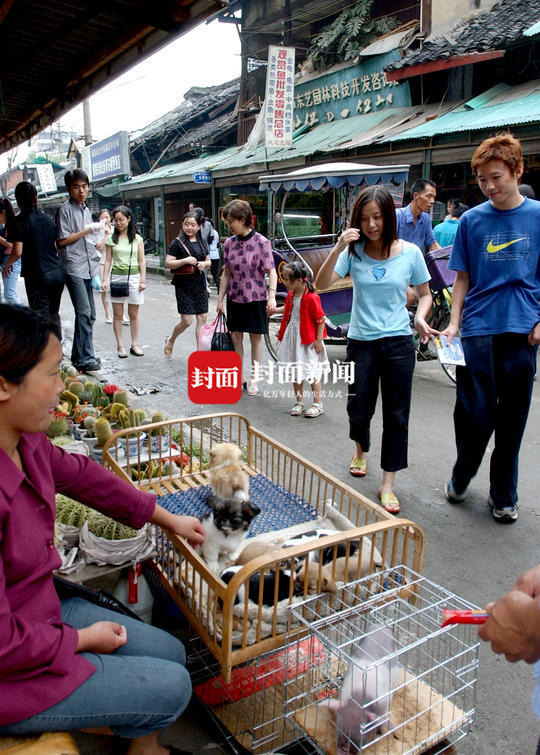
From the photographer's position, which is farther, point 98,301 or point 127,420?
point 98,301

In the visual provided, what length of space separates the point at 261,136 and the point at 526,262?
13916 mm

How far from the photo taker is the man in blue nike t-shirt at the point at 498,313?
10.7 feet

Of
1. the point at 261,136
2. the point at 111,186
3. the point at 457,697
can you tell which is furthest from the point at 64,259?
the point at 111,186

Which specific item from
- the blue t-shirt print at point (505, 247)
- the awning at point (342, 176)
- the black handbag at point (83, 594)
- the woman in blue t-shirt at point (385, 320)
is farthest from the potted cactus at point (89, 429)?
the awning at point (342, 176)

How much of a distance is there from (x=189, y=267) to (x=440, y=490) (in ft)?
14.2

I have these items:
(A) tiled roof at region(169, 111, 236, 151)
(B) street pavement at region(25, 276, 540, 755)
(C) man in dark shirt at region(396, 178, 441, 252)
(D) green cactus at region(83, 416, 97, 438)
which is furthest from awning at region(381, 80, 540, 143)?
(A) tiled roof at region(169, 111, 236, 151)

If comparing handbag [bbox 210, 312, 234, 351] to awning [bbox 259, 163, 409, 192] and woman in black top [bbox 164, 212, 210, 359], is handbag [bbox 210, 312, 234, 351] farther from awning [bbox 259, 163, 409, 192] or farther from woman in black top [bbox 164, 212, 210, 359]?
awning [bbox 259, 163, 409, 192]

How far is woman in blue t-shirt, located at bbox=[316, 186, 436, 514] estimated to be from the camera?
11.7 feet

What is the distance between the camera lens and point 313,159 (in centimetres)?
1256

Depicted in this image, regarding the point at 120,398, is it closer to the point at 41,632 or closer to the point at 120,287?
the point at 41,632

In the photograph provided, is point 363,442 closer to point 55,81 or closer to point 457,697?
point 457,697

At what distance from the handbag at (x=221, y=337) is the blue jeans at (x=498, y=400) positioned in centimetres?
310

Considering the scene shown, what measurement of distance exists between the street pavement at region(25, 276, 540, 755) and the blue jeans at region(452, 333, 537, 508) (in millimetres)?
352

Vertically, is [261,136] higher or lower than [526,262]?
higher
